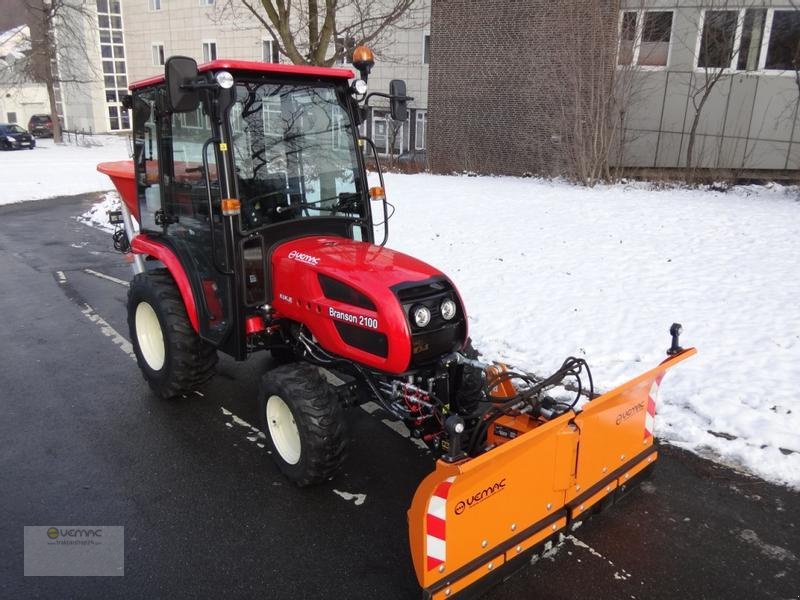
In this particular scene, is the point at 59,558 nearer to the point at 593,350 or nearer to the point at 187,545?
the point at 187,545

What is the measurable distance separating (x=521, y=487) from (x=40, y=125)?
161 feet

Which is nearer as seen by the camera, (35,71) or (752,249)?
(752,249)

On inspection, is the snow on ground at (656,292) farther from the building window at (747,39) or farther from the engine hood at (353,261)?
the building window at (747,39)

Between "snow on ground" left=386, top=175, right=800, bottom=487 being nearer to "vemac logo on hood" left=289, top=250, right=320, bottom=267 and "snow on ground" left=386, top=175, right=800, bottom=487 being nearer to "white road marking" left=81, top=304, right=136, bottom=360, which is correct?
"vemac logo on hood" left=289, top=250, right=320, bottom=267

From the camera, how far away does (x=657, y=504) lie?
3787 millimetres

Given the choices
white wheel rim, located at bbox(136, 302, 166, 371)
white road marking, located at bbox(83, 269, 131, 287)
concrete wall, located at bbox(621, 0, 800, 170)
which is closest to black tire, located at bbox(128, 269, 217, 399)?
white wheel rim, located at bbox(136, 302, 166, 371)

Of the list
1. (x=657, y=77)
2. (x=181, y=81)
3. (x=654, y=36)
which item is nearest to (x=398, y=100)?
(x=181, y=81)

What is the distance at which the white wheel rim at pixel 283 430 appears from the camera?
3975 millimetres

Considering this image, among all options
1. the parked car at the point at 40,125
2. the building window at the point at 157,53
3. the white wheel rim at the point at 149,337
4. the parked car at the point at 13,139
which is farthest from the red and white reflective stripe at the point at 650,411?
the parked car at the point at 40,125

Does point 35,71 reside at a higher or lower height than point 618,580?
higher

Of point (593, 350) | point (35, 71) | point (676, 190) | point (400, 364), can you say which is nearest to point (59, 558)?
point (400, 364)

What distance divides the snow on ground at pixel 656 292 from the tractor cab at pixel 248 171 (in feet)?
8.18

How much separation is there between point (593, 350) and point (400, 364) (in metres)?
3.05

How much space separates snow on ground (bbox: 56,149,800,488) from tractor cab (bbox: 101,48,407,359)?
249 cm
